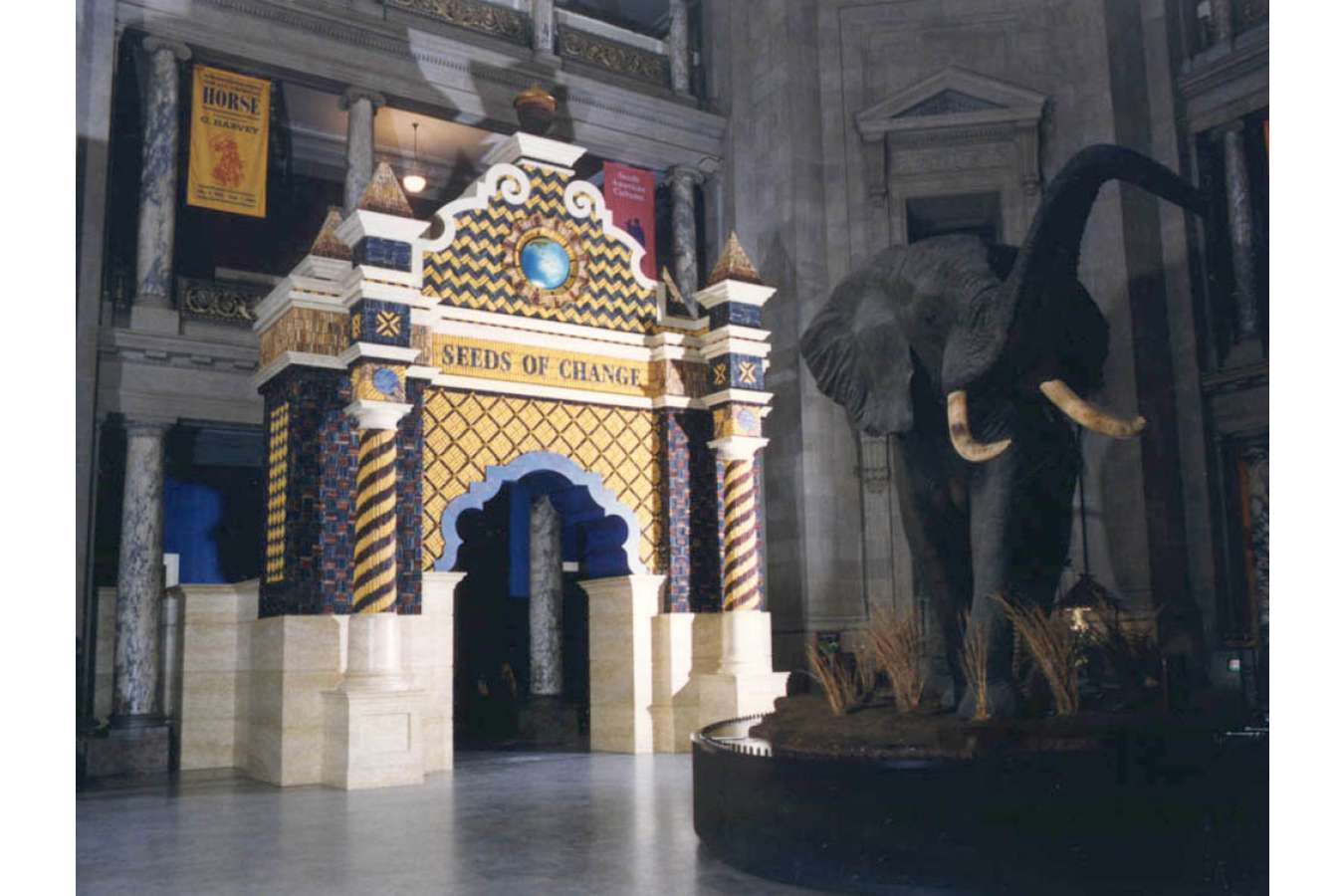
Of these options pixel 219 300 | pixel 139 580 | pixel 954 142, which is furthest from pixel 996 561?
pixel 954 142

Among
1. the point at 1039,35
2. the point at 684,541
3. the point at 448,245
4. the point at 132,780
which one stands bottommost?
the point at 132,780

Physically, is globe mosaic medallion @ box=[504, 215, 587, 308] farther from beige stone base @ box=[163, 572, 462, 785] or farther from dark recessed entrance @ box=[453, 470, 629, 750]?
beige stone base @ box=[163, 572, 462, 785]

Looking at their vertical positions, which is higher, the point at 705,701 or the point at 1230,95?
the point at 1230,95

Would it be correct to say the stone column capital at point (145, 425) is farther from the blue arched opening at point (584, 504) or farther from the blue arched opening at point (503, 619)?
the blue arched opening at point (584, 504)

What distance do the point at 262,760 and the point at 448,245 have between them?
16.4 feet

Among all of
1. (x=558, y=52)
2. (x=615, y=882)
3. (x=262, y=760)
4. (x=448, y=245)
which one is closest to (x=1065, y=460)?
(x=615, y=882)

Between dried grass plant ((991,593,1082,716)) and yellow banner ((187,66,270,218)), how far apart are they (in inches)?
477

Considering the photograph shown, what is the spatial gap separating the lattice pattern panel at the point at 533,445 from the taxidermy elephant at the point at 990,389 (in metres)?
4.86

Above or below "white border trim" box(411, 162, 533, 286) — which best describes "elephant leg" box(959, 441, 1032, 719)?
below

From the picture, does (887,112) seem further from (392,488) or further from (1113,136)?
(392,488)

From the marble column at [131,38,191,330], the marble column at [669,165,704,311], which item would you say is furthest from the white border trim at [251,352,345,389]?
the marble column at [669,165,704,311]

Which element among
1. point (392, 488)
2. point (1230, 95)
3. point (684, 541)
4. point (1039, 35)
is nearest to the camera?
point (392, 488)

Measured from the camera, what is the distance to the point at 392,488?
10.5 m

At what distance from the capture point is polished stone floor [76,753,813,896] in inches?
237
